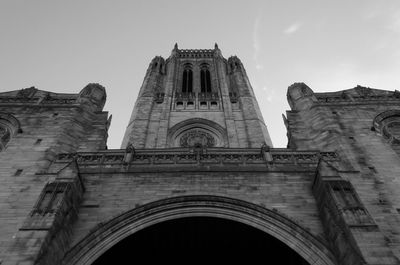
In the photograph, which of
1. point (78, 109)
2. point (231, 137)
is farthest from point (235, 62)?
point (78, 109)

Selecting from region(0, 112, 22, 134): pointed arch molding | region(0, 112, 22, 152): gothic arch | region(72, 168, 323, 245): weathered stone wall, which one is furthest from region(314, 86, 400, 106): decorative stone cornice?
region(0, 112, 22, 152): gothic arch

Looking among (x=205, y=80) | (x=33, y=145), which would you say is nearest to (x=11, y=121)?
(x=33, y=145)

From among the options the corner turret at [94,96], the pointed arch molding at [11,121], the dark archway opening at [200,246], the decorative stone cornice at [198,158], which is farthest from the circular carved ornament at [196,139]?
the dark archway opening at [200,246]

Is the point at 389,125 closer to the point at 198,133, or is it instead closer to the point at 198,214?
the point at 198,133

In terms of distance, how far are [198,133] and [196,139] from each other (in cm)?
67

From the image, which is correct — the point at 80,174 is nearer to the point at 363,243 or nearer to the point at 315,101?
the point at 363,243

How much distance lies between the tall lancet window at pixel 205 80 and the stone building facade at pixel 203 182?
10.2 metres

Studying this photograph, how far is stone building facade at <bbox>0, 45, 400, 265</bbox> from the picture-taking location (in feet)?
30.7

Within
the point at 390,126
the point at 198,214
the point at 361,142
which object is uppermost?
the point at 390,126

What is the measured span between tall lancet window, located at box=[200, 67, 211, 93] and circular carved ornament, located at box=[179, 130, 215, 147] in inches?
291

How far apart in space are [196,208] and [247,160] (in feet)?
9.84

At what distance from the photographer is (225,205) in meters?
10.8

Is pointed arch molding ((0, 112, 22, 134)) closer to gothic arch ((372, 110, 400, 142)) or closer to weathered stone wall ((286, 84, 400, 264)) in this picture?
weathered stone wall ((286, 84, 400, 264))

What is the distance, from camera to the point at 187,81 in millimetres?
29422
